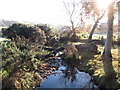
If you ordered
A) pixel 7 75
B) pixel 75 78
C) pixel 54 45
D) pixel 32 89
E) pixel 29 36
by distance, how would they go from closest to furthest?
pixel 7 75 < pixel 32 89 < pixel 75 78 < pixel 29 36 < pixel 54 45

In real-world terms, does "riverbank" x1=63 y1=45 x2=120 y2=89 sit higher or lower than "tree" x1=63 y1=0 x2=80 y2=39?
lower

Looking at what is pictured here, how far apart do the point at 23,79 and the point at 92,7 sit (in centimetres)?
736

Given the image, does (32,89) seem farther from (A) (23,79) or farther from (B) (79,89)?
(B) (79,89)

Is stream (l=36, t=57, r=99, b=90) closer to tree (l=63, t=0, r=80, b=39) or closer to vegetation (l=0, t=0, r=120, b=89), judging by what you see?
vegetation (l=0, t=0, r=120, b=89)

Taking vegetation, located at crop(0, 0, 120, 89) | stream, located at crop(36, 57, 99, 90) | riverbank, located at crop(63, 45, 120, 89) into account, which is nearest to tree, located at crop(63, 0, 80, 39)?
vegetation, located at crop(0, 0, 120, 89)

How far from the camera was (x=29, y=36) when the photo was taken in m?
15.1

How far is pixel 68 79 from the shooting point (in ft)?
25.6

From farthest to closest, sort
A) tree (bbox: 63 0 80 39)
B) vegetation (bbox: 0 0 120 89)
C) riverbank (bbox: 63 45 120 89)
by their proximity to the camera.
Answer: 1. tree (bbox: 63 0 80 39)
2. riverbank (bbox: 63 45 120 89)
3. vegetation (bbox: 0 0 120 89)

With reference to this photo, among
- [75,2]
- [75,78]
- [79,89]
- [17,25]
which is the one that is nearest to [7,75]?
[79,89]

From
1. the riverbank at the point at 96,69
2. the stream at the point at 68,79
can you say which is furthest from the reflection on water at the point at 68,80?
the riverbank at the point at 96,69

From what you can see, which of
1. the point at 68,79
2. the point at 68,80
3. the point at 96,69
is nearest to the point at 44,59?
the point at 68,79

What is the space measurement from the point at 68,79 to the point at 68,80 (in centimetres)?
14

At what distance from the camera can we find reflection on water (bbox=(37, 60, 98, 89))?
694 cm

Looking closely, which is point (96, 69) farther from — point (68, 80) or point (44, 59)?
point (44, 59)
